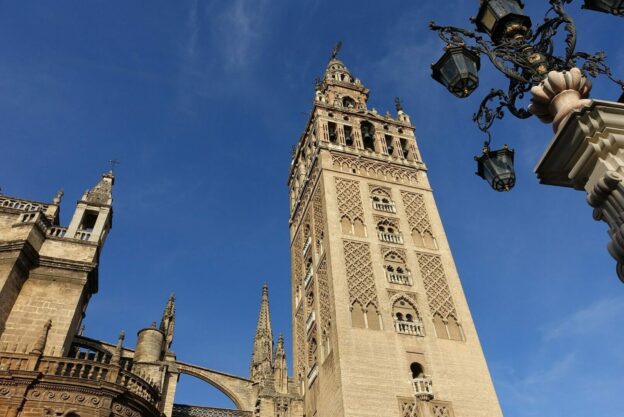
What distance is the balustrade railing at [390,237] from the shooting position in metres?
20.5

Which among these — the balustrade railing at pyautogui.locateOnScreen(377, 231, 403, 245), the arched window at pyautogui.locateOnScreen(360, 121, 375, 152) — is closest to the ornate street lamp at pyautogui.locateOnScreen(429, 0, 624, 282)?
the balustrade railing at pyautogui.locateOnScreen(377, 231, 403, 245)

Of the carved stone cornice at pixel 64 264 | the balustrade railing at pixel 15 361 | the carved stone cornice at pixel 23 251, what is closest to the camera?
the balustrade railing at pixel 15 361

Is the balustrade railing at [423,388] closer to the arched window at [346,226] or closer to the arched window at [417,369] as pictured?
the arched window at [417,369]

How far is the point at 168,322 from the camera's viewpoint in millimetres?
20078

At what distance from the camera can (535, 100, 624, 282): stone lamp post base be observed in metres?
3.64

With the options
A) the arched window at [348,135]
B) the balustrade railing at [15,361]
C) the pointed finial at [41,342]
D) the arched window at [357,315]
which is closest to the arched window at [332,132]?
the arched window at [348,135]

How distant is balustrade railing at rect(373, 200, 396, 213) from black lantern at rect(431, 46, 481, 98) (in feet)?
53.6

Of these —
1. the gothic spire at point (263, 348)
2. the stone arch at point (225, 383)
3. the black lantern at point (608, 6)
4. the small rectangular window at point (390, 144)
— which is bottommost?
the black lantern at point (608, 6)

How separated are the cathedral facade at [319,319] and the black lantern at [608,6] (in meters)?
11.3

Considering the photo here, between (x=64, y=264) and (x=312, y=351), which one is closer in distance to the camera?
(x=64, y=264)

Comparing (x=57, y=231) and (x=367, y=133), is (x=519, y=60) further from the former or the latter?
(x=367, y=133)

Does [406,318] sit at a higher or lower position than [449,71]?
higher

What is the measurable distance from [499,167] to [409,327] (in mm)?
13037

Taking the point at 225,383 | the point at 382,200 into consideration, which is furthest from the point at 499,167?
the point at 225,383
